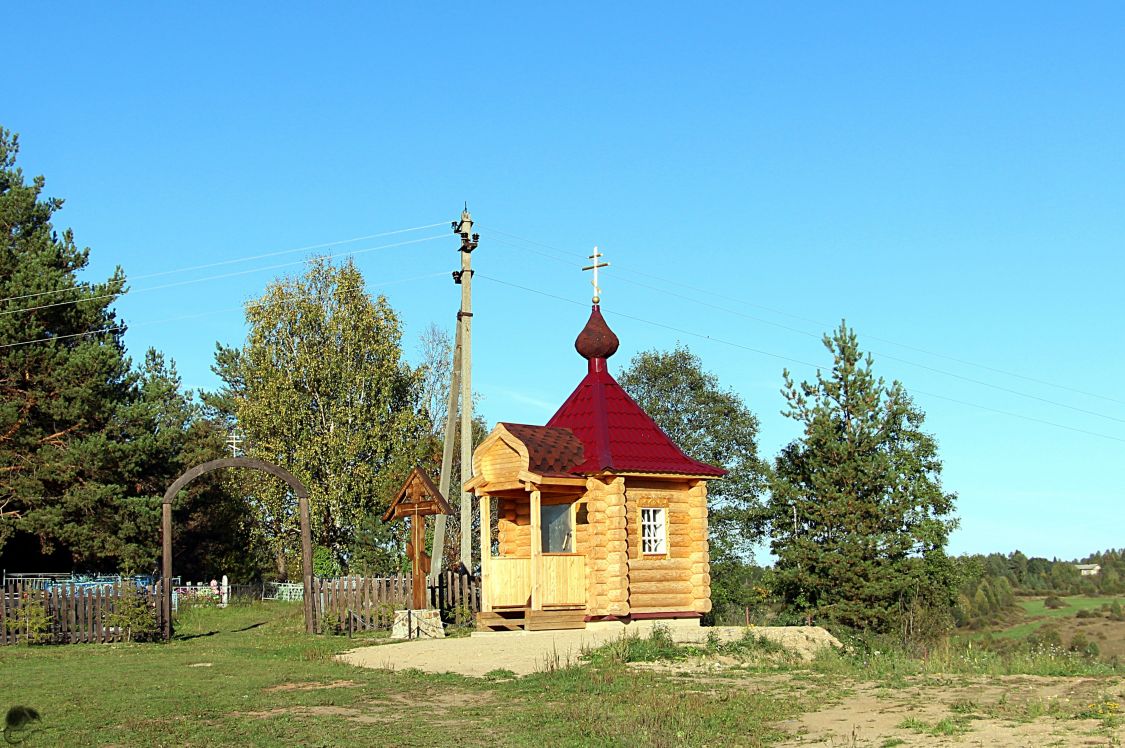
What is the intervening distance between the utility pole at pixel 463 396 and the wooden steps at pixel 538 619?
13.1 feet

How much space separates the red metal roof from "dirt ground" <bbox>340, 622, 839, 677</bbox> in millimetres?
3623

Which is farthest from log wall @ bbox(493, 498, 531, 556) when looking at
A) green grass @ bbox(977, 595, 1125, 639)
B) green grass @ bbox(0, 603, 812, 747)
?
green grass @ bbox(977, 595, 1125, 639)

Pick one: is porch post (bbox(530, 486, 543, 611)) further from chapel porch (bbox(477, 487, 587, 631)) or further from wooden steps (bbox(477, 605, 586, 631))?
wooden steps (bbox(477, 605, 586, 631))

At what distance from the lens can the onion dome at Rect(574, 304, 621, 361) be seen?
2578 centimetres

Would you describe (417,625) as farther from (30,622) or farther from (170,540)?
(30,622)

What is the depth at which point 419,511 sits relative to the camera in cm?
2500

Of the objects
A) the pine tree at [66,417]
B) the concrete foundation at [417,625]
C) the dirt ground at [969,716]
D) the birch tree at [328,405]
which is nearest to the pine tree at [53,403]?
the pine tree at [66,417]

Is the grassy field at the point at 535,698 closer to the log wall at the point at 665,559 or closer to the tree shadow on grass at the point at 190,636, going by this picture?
the tree shadow on grass at the point at 190,636

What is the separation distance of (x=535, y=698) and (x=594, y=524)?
9852 millimetres

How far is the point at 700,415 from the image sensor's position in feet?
137

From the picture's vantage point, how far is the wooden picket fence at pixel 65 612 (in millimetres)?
22375

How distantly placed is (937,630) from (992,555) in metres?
42.2

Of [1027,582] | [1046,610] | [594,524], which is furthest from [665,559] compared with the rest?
[1027,582]

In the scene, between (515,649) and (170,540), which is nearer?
(515,649)
